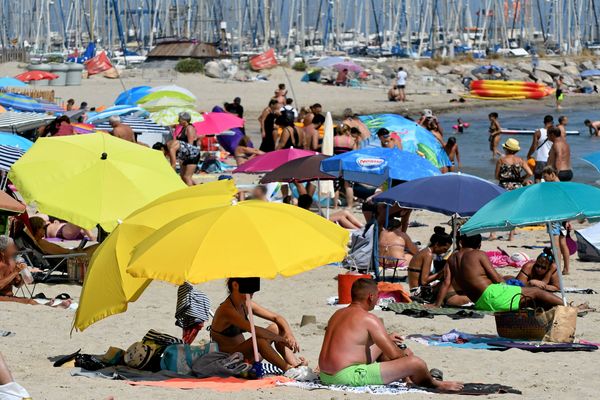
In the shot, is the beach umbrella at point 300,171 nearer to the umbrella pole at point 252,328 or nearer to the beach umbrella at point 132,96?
the umbrella pole at point 252,328

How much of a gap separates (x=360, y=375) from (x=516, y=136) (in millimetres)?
28788

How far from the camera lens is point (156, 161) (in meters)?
10.6

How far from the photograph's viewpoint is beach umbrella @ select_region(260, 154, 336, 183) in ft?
44.2

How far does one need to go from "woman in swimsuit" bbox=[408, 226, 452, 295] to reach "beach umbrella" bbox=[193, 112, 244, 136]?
11.3m

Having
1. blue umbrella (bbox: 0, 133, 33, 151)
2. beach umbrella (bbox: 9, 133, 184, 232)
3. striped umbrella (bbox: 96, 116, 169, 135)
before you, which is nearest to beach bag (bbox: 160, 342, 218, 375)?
beach umbrella (bbox: 9, 133, 184, 232)

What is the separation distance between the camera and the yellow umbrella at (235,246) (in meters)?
6.62

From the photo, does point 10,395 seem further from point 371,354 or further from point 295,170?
point 295,170

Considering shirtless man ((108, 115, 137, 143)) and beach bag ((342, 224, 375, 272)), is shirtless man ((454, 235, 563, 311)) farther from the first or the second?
shirtless man ((108, 115, 137, 143))

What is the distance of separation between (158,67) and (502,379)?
50.2 meters

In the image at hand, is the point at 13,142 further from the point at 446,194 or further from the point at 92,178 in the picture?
the point at 446,194

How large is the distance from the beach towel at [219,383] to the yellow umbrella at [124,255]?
551 mm

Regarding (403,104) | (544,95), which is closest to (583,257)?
(403,104)

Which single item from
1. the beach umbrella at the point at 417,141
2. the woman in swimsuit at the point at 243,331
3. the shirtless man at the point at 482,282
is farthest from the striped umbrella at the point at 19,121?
the woman in swimsuit at the point at 243,331

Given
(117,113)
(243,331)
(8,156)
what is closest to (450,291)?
(243,331)
